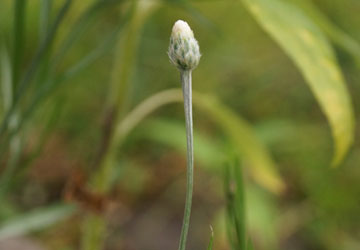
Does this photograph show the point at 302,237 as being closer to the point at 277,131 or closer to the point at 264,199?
the point at 264,199

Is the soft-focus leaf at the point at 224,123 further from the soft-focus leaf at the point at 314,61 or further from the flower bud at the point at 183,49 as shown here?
the flower bud at the point at 183,49

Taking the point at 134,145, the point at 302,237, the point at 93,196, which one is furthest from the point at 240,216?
the point at 134,145

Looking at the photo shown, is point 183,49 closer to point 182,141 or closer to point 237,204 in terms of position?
point 237,204

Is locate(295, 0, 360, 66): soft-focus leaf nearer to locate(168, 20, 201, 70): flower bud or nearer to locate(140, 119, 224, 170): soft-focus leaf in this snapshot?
locate(140, 119, 224, 170): soft-focus leaf

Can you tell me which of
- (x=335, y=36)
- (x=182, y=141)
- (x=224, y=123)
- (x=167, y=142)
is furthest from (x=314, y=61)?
(x=167, y=142)

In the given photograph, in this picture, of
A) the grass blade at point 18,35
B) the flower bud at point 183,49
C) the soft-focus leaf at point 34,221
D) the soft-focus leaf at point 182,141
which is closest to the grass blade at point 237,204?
the flower bud at point 183,49

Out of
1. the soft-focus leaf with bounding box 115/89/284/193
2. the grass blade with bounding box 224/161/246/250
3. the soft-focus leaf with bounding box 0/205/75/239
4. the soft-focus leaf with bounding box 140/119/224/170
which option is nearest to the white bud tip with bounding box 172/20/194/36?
the grass blade with bounding box 224/161/246/250
